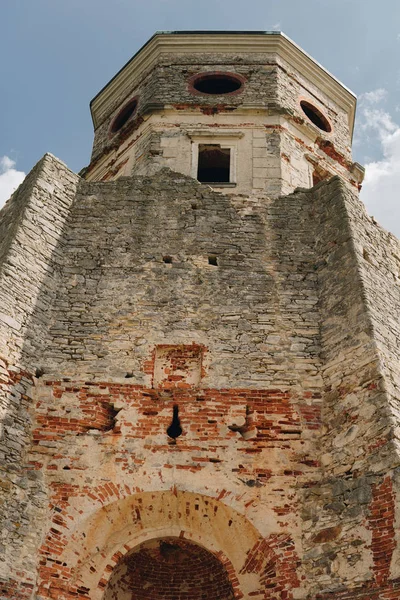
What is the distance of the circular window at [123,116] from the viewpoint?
48.5 ft

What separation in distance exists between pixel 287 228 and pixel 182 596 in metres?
5.14

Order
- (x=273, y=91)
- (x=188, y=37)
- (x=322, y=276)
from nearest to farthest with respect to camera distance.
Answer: (x=322, y=276), (x=273, y=91), (x=188, y=37)

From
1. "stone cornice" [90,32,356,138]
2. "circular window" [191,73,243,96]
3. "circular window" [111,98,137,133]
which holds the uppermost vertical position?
"stone cornice" [90,32,356,138]

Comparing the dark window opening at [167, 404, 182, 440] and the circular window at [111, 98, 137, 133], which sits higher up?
the circular window at [111, 98, 137, 133]

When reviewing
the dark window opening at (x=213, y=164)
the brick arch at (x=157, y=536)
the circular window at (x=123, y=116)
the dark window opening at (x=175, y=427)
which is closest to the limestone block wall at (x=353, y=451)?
the brick arch at (x=157, y=536)

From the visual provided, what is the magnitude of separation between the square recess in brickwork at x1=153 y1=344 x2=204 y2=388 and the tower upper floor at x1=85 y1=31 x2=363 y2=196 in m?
3.75

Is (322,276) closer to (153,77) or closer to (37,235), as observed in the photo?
(37,235)

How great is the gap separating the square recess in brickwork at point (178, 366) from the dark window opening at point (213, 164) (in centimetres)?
468

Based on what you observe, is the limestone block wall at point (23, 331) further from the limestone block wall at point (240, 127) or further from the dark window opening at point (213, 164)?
the dark window opening at point (213, 164)

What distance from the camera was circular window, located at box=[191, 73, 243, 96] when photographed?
14268 mm

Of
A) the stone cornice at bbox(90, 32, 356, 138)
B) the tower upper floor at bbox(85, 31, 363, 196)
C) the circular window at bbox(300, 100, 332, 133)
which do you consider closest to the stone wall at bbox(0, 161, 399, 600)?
the tower upper floor at bbox(85, 31, 363, 196)

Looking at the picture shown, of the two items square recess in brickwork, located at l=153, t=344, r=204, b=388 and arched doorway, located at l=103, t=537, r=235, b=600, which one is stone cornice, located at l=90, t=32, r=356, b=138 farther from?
arched doorway, located at l=103, t=537, r=235, b=600

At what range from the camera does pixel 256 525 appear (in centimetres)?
790

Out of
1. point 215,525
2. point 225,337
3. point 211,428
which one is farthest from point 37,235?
point 215,525
